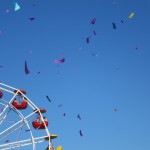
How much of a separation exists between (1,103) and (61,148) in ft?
16.8

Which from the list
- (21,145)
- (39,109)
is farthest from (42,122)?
(21,145)

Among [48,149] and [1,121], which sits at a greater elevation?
[1,121]

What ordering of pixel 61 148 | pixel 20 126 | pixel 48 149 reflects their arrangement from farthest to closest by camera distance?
pixel 20 126, pixel 48 149, pixel 61 148

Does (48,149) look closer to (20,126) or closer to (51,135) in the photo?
(51,135)

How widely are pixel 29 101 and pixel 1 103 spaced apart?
6.06 feet

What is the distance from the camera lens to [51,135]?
21.7m

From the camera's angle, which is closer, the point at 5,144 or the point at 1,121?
the point at 5,144

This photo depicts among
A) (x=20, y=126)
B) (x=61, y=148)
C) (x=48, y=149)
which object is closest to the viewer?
(x=61, y=148)

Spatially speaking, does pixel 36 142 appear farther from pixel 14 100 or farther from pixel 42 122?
Answer: pixel 14 100

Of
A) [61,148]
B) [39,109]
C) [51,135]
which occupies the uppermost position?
[39,109]

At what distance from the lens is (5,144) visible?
1969 centimetres

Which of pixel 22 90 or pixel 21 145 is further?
pixel 22 90

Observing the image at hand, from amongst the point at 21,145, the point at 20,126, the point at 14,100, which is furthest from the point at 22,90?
the point at 21,145

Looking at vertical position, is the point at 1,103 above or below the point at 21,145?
above
